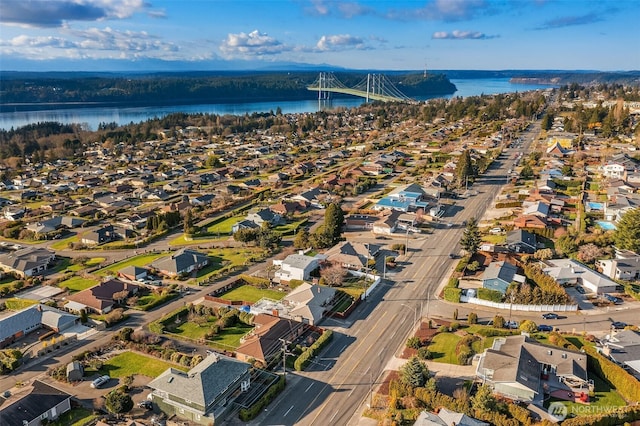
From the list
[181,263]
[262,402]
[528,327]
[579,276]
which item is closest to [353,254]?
[181,263]

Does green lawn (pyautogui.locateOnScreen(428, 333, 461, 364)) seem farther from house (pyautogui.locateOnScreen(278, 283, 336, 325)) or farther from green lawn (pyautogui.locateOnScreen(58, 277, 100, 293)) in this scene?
green lawn (pyautogui.locateOnScreen(58, 277, 100, 293))

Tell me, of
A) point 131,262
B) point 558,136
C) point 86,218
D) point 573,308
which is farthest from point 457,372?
point 558,136

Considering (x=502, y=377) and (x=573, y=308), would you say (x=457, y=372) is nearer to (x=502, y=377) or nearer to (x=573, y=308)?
(x=502, y=377)

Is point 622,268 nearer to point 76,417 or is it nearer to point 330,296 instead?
point 330,296

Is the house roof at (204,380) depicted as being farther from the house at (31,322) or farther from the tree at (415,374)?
the house at (31,322)

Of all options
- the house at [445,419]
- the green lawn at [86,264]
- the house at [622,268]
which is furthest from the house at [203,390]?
the house at [622,268]

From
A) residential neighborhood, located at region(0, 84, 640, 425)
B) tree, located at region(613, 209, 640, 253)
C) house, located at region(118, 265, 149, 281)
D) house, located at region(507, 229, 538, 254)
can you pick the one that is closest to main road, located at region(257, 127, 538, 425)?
residential neighborhood, located at region(0, 84, 640, 425)
